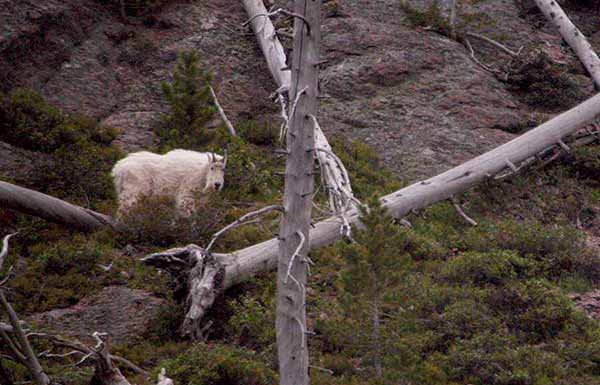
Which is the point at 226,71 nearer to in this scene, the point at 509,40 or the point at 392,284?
the point at 509,40

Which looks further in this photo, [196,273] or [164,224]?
[164,224]

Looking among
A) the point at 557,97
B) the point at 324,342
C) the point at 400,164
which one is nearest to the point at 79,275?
the point at 324,342

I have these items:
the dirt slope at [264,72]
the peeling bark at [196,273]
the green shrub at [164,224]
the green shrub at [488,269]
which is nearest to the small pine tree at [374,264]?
the peeling bark at [196,273]

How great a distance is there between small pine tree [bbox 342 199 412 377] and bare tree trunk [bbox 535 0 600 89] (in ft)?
40.2

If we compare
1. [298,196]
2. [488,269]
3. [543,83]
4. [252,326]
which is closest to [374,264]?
[252,326]

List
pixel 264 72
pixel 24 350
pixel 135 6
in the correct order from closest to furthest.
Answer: pixel 24 350
pixel 264 72
pixel 135 6

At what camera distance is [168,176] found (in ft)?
43.2

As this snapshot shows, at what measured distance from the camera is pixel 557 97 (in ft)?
63.3

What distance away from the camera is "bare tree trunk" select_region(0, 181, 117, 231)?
38.2 feet

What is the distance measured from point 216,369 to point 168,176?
5.04 metres

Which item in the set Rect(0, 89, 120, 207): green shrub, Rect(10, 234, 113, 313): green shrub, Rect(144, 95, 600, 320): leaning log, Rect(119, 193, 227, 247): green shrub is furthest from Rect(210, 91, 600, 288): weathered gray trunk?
Rect(0, 89, 120, 207): green shrub

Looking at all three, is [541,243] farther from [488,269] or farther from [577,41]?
[577,41]

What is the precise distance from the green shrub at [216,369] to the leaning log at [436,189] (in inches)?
50.2

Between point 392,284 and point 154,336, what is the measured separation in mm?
3469
